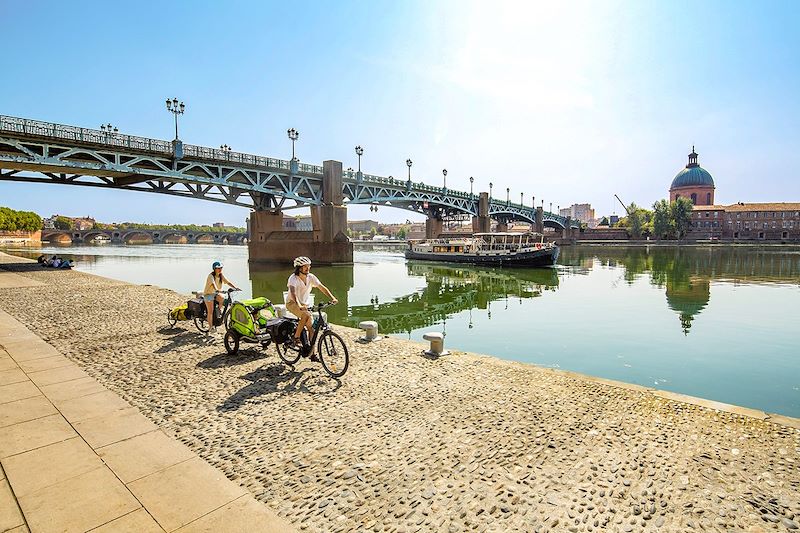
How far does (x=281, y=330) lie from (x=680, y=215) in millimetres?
135484

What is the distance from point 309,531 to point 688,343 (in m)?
15.2

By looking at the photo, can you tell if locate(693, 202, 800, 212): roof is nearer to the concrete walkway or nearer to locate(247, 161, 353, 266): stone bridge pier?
locate(247, 161, 353, 266): stone bridge pier

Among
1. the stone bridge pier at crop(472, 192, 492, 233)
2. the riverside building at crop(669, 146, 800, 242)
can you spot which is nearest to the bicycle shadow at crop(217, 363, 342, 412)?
the stone bridge pier at crop(472, 192, 492, 233)

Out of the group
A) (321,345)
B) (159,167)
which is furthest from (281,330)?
(159,167)

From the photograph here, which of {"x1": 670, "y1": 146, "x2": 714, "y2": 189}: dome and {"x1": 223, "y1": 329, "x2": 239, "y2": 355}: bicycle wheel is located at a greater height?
{"x1": 670, "y1": 146, "x2": 714, "y2": 189}: dome

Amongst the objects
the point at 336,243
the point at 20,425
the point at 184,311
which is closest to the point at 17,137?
the point at 336,243

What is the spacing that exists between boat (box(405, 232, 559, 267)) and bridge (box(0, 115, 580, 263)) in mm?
12626

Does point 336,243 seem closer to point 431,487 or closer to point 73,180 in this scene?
point 73,180

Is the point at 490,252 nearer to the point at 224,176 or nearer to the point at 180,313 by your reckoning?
the point at 224,176

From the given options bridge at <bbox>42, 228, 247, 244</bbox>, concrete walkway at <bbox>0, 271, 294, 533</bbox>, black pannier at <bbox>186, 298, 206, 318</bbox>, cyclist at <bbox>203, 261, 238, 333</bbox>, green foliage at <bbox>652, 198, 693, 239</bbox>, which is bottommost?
concrete walkway at <bbox>0, 271, 294, 533</bbox>

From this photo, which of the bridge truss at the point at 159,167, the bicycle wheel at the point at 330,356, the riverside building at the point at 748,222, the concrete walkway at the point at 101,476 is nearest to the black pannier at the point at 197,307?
the concrete walkway at the point at 101,476

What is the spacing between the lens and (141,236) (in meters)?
182

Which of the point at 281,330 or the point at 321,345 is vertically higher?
the point at 281,330

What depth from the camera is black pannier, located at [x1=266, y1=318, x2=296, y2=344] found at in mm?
8398
